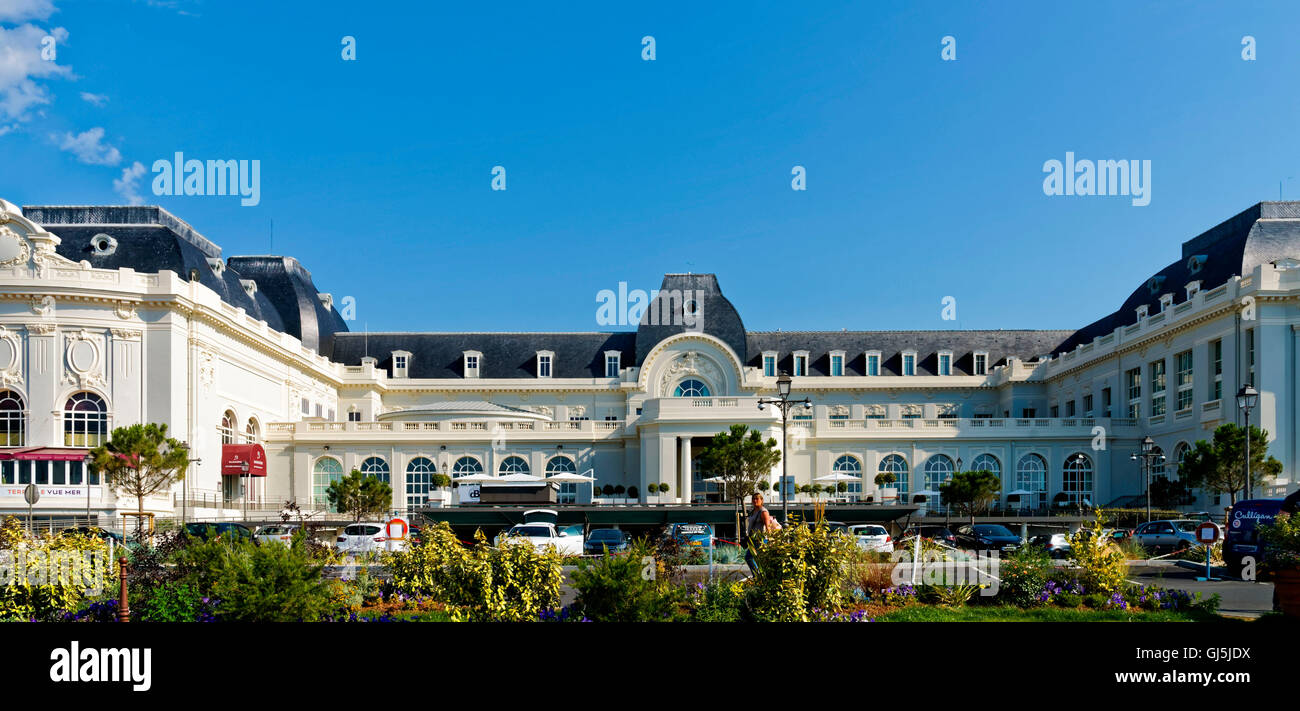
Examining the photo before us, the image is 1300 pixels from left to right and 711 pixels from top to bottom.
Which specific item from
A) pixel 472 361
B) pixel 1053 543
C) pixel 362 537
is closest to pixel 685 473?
pixel 472 361

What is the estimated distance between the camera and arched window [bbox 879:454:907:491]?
189ft

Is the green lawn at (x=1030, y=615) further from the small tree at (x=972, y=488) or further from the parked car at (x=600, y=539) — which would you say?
the small tree at (x=972, y=488)

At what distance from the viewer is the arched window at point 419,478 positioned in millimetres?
57812

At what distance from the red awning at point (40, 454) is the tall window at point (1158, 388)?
5123cm

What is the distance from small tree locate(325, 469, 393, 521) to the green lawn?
36239mm

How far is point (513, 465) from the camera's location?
58188mm

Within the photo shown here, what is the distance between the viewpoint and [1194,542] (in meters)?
32.1

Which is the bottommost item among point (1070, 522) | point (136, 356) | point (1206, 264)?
point (1070, 522)

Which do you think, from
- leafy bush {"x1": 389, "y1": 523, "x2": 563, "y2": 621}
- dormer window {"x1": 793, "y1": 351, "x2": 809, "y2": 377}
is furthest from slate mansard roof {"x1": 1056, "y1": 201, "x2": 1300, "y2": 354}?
leafy bush {"x1": 389, "y1": 523, "x2": 563, "y2": 621}

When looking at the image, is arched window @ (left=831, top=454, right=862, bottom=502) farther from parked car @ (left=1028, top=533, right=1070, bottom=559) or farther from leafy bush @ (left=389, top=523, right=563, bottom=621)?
leafy bush @ (left=389, top=523, right=563, bottom=621)

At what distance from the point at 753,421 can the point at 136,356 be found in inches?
1195
